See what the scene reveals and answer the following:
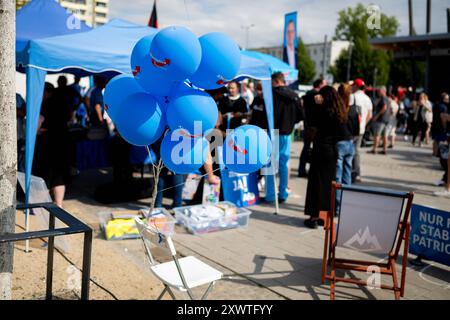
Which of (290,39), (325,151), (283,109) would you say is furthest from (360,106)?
(290,39)

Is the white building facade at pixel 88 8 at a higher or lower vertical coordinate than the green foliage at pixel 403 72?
lower

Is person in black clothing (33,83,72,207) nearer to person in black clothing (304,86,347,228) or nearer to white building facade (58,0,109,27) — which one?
person in black clothing (304,86,347,228)

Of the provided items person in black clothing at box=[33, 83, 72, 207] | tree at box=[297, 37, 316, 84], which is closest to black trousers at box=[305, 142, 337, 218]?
person in black clothing at box=[33, 83, 72, 207]

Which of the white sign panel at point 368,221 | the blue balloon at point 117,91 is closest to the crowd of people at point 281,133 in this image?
the white sign panel at point 368,221

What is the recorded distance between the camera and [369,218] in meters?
3.55

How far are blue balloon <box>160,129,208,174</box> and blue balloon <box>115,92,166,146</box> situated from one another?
10 cm

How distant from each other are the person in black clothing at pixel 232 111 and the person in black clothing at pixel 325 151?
66.9 inches

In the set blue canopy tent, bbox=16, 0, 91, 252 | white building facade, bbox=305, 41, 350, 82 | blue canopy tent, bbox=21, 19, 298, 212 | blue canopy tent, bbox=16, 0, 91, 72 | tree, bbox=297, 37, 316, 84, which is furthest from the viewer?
white building facade, bbox=305, 41, 350, 82

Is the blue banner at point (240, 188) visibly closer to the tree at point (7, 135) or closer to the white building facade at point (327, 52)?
the tree at point (7, 135)

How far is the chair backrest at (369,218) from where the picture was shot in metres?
3.48

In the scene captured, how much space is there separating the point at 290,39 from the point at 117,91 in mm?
10845

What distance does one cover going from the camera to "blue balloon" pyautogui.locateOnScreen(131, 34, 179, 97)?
2.44 meters

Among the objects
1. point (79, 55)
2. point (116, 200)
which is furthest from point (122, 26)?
point (116, 200)

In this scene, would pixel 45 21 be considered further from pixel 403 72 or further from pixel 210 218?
pixel 403 72
